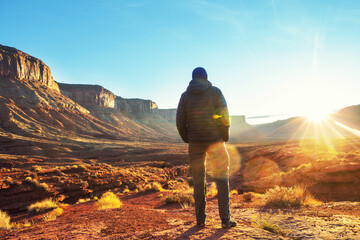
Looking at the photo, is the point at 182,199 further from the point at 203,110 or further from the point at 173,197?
the point at 203,110

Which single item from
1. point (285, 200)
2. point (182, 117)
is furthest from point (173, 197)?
point (182, 117)

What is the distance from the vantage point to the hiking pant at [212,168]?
3025 mm

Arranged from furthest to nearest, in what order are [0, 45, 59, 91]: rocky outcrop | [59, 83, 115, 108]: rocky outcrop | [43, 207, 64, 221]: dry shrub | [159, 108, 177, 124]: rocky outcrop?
[159, 108, 177, 124]: rocky outcrop < [59, 83, 115, 108]: rocky outcrop < [0, 45, 59, 91]: rocky outcrop < [43, 207, 64, 221]: dry shrub

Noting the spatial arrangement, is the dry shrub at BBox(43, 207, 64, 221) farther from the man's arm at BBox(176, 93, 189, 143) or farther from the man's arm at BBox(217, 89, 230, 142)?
the man's arm at BBox(217, 89, 230, 142)

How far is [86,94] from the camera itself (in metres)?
108

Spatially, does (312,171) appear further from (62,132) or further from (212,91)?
(62,132)

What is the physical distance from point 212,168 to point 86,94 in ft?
383

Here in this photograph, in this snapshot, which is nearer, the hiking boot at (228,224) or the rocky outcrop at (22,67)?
the hiking boot at (228,224)

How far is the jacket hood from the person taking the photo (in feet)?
10.00

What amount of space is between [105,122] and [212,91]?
96949 millimetres

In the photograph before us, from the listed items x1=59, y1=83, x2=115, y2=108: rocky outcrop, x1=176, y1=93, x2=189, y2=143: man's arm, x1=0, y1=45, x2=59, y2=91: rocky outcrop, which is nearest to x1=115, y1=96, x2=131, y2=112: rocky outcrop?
x1=59, y1=83, x2=115, y2=108: rocky outcrop

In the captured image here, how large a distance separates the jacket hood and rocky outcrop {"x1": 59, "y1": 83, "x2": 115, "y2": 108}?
112 metres

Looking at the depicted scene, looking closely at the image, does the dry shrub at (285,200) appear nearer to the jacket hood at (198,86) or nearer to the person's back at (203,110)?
the person's back at (203,110)

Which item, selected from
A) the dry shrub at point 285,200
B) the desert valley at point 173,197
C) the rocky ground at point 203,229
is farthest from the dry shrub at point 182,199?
the rocky ground at point 203,229
